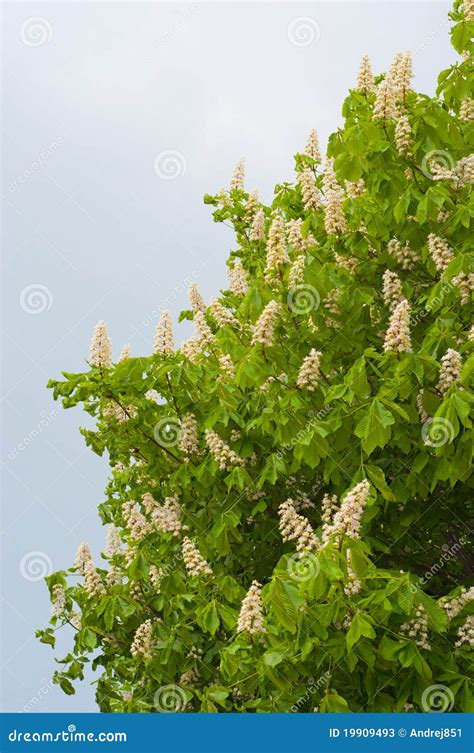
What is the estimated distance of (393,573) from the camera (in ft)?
24.0

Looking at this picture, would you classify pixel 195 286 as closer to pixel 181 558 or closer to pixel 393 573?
pixel 181 558

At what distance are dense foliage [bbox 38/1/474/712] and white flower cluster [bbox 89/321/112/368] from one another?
0.02 m

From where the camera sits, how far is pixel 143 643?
9719mm

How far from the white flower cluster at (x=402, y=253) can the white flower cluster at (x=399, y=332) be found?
1.63 meters

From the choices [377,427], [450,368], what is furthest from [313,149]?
[377,427]

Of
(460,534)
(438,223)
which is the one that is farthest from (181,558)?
(438,223)

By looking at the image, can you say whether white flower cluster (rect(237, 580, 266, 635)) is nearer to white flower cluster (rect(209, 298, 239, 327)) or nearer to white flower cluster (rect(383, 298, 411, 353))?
white flower cluster (rect(383, 298, 411, 353))

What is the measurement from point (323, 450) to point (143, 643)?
3055mm

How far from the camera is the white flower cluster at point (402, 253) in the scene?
9656 millimetres

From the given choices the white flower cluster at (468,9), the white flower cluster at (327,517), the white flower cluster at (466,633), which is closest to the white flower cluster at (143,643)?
the white flower cluster at (327,517)

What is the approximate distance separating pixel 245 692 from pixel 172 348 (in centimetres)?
339

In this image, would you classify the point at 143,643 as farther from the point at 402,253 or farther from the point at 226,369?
the point at 402,253

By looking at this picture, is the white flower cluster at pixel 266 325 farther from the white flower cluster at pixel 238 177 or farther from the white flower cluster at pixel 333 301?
the white flower cluster at pixel 238 177

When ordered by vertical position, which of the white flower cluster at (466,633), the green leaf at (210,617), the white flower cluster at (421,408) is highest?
the white flower cluster at (421,408)
